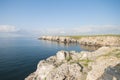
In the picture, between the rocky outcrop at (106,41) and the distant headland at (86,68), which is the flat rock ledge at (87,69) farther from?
the rocky outcrop at (106,41)

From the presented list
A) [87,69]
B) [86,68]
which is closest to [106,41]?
[86,68]

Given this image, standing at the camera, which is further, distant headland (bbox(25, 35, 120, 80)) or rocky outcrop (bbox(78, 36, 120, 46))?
rocky outcrop (bbox(78, 36, 120, 46))

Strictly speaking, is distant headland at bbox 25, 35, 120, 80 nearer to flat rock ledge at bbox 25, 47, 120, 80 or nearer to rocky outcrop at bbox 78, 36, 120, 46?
flat rock ledge at bbox 25, 47, 120, 80

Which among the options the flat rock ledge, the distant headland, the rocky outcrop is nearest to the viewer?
the flat rock ledge

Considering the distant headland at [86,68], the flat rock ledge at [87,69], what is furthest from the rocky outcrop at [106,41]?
the flat rock ledge at [87,69]

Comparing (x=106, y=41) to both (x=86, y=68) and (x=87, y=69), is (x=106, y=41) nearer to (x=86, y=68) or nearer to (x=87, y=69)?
(x=86, y=68)

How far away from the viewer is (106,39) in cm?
18438

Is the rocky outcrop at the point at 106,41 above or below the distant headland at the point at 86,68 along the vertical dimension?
below

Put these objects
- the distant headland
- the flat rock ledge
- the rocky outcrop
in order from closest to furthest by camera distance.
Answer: the flat rock ledge → the distant headland → the rocky outcrop

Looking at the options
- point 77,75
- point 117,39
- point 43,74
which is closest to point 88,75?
point 77,75

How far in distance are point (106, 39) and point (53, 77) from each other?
163653mm

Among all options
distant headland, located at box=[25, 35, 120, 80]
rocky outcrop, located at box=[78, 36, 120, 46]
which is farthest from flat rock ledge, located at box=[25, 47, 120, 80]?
rocky outcrop, located at box=[78, 36, 120, 46]

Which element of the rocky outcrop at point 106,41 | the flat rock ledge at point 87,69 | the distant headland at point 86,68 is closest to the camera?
the flat rock ledge at point 87,69

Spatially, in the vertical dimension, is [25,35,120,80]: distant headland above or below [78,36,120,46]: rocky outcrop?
above
